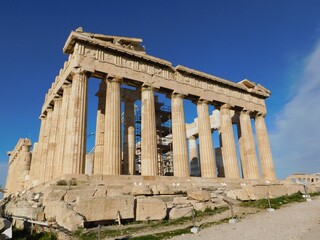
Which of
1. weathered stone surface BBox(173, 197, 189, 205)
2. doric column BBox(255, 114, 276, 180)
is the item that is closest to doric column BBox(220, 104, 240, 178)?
doric column BBox(255, 114, 276, 180)

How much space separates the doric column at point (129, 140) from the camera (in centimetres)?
2605

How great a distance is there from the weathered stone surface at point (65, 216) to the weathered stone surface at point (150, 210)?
260 centimetres

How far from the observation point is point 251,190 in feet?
54.3

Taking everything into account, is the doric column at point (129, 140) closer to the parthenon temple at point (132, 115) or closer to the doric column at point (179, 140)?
the parthenon temple at point (132, 115)

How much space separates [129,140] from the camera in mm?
27172

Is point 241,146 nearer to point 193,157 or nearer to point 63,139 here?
point 193,157

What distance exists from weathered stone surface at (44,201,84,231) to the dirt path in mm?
3478

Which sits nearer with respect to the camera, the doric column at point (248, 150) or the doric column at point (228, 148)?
the doric column at point (228, 148)

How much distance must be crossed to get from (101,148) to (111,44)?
348 inches

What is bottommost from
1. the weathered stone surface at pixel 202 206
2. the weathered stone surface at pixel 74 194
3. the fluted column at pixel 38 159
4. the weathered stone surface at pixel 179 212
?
the weathered stone surface at pixel 179 212

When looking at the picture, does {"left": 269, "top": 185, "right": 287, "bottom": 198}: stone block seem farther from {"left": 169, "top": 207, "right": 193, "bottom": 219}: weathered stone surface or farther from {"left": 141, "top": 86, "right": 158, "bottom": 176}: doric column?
{"left": 141, "top": 86, "right": 158, "bottom": 176}: doric column

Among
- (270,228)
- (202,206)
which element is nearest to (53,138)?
(202,206)

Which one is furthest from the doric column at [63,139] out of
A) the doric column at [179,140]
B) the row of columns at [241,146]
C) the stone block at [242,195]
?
the row of columns at [241,146]

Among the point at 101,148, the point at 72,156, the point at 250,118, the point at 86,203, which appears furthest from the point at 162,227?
the point at 250,118
